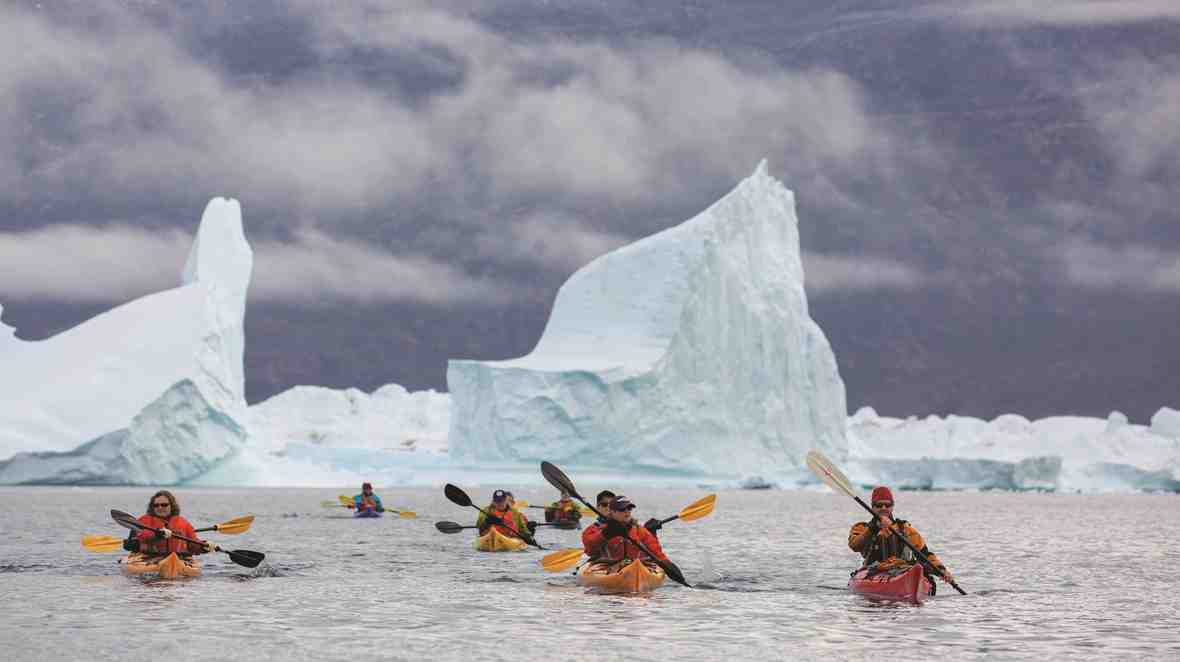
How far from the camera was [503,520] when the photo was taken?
25.2 m

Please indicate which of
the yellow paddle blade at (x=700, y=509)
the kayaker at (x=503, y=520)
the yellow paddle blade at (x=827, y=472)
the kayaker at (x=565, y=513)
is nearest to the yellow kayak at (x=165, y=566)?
the yellow paddle blade at (x=700, y=509)

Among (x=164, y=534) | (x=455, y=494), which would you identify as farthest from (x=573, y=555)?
(x=164, y=534)

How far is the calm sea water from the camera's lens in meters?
12.2

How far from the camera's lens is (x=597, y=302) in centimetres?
6256

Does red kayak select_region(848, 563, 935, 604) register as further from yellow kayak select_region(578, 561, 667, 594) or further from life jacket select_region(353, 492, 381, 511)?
life jacket select_region(353, 492, 381, 511)

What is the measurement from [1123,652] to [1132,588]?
797cm

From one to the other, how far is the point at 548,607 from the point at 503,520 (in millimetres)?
9714

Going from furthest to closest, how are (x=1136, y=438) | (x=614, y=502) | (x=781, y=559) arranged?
1. (x=1136, y=438)
2. (x=781, y=559)
3. (x=614, y=502)

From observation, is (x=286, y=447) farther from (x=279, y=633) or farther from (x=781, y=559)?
(x=279, y=633)

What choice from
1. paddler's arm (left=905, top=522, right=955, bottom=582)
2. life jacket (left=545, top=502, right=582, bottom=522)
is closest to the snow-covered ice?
life jacket (left=545, top=502, right=582, bottom=522)

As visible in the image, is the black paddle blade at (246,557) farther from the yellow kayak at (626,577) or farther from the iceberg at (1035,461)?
the iceberg at (1035,461)

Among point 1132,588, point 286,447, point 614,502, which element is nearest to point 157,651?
point 614,502

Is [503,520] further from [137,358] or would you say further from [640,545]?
[137,358]

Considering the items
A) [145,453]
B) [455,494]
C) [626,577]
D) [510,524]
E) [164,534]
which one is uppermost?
[145,453]
